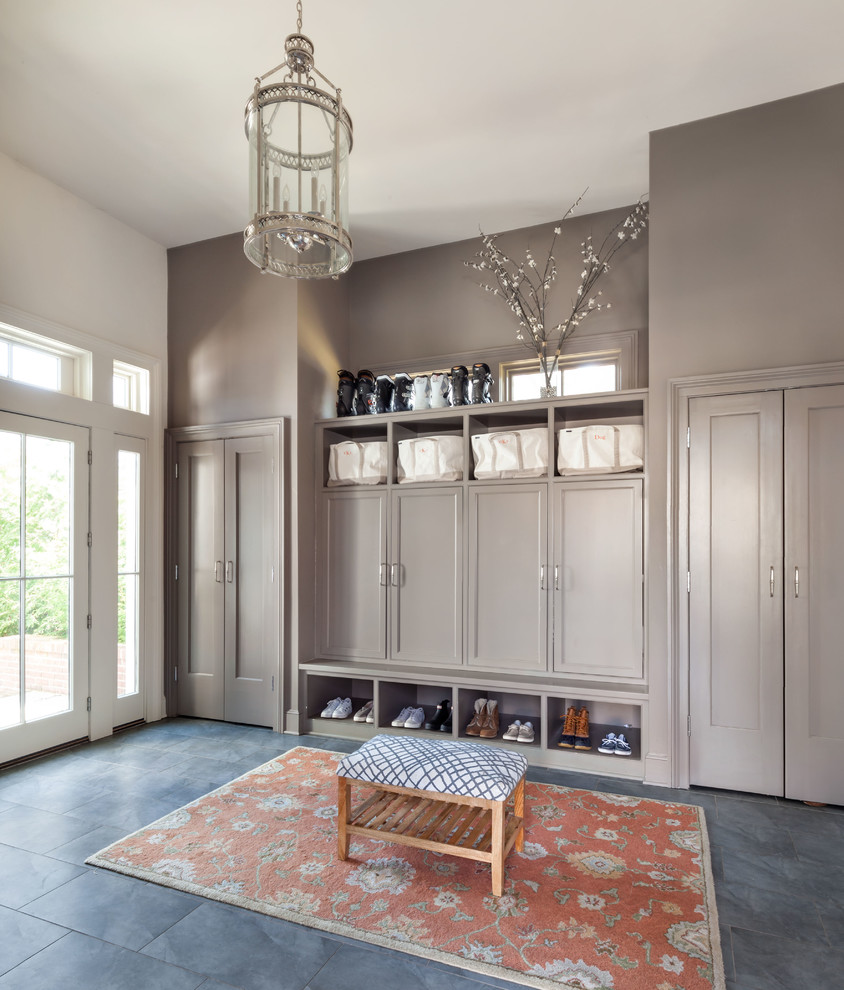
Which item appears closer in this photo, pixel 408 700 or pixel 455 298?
pixel 408 700

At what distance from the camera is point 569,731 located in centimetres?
362

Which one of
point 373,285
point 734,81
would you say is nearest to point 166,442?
point 373,285

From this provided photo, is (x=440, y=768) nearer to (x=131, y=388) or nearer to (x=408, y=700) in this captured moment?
(x=408, y=700)

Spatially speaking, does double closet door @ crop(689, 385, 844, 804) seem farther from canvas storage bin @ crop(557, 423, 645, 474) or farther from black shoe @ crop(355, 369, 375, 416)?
black shoe @ crop(355, 369, 375, 416)

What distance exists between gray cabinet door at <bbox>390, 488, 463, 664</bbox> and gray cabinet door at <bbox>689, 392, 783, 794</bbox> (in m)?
1.36

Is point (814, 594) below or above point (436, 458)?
below

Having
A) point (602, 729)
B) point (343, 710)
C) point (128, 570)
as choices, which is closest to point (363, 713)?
point (343, 710)

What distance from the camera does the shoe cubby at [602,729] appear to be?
11.3 ft

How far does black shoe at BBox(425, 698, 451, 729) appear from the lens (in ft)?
12.9

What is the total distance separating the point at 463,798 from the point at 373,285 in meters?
3.68

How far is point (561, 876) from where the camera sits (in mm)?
2400

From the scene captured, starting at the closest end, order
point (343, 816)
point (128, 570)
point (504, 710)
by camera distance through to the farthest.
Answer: point (343, 816) → point (504, 710) → point (128, 570)

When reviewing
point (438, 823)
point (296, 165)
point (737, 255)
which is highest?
point (737, 255)

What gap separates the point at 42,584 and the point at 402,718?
2.24 m
